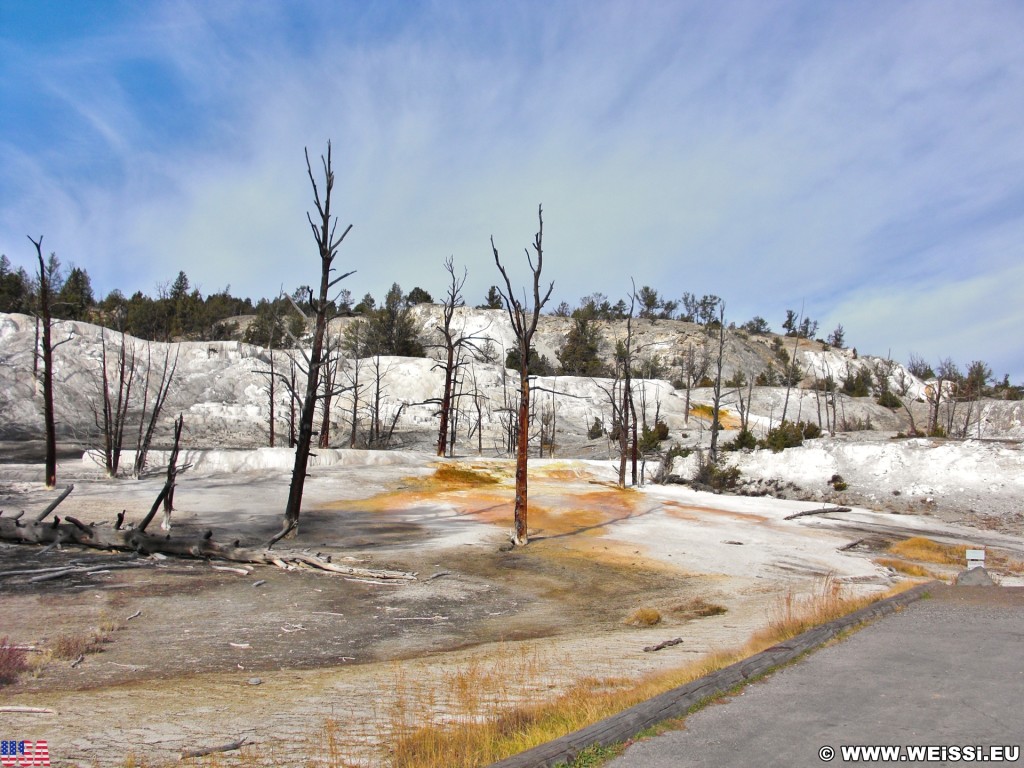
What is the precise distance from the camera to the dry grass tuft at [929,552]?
21.3 meters

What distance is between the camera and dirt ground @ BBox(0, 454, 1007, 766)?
6.07m

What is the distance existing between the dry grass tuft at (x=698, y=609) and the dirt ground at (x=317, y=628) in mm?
131

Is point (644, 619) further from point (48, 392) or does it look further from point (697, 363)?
point (697, 363)

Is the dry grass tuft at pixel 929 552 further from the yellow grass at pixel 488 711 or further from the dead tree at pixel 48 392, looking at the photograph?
the dead tree at pixel 48 392

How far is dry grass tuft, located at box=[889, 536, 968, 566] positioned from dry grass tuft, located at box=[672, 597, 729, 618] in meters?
11.9

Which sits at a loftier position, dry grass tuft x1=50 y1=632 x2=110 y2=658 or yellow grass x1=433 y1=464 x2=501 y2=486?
dry grass tuft x1=50 y1=632 x2=110 y2=658

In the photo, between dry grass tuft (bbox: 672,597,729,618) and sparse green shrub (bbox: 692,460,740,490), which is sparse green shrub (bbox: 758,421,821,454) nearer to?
sparse green shrub (bbox: 692,460,740,490)

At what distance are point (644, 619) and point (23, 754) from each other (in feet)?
29.8

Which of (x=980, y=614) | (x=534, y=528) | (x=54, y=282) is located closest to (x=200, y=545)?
(x=534, y=528)

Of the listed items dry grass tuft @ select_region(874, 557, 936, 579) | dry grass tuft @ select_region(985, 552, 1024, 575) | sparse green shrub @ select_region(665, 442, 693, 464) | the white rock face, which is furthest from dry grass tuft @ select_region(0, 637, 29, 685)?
sparse green shrub @ select_region(665, 442, 693, 464)

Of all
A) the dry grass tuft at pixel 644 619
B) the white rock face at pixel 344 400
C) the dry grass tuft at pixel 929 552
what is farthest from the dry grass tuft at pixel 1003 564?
the white rock face at pixel 344 400

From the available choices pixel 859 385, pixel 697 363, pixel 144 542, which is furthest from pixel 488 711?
pixel 859 385

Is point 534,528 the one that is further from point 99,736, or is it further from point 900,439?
point 900,439

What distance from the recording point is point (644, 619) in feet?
38.5
